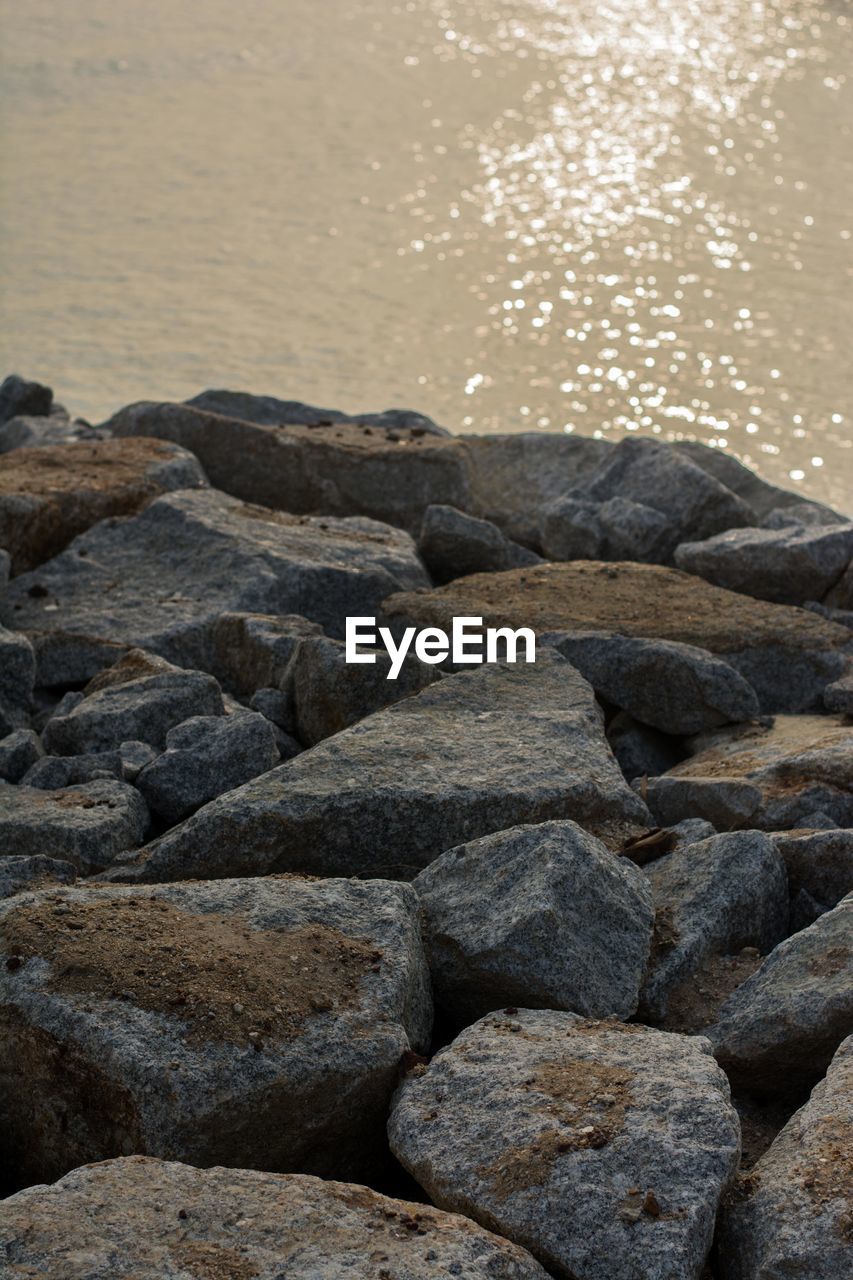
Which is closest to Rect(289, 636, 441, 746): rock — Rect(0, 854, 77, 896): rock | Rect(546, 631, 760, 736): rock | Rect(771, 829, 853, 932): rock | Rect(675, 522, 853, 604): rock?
Rect(546, 631, 760, 736): rock

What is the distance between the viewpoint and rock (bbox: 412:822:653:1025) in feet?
10.7

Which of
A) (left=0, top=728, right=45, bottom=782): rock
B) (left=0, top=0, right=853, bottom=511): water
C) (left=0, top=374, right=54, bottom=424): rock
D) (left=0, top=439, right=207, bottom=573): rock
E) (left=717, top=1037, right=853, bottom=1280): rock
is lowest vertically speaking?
(left=717, top=1037, right=853, bottom=1280): rock

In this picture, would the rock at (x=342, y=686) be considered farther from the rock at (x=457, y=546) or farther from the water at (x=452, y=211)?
the water at (x=452, y=211)

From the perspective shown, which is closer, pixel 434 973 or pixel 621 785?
pixel 434 973

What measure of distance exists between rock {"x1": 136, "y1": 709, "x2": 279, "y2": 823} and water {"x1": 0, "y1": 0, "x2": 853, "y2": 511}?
220 inches

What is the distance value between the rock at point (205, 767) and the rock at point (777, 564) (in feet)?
8.19

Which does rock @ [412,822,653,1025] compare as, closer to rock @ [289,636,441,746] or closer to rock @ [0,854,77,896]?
rock @ [0,854,77,896]

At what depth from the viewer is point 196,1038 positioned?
2857 mm

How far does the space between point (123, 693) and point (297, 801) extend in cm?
107

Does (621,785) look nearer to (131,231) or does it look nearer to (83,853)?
(83,853)

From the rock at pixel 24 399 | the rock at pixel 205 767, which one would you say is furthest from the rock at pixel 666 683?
the rock at pixel 24 399

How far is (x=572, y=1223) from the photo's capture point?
252cm

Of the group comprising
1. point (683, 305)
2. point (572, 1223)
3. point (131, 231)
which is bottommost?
point (572, 1223)

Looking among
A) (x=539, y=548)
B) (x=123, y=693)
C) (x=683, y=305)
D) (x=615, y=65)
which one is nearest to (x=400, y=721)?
(x=123, y=693)
